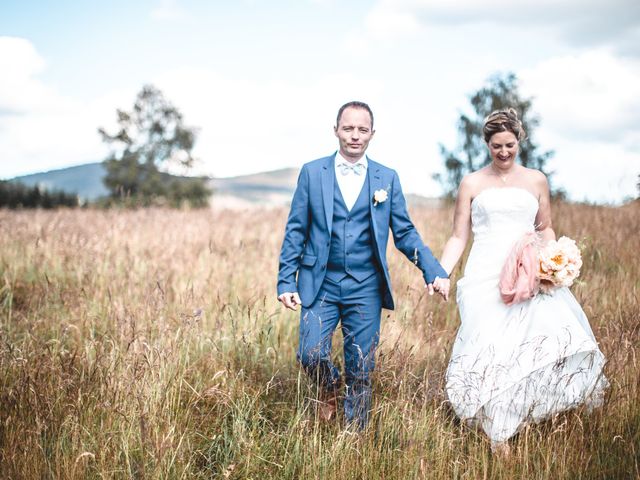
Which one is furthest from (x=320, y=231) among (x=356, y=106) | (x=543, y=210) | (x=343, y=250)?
(x=543, y=210)

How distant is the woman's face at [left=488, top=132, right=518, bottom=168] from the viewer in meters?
3.97

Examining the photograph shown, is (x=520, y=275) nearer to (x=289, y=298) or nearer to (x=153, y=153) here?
(x=289, y=298)

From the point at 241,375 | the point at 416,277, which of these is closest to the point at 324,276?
the point at 241,375

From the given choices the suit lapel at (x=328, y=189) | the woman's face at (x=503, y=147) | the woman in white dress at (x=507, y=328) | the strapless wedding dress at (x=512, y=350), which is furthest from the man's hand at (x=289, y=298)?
the woman's face at (x=503, y=147)

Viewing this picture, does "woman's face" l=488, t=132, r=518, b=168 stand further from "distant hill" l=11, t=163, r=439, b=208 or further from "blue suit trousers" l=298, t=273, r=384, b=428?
"distant hill" l=11, t=163, r=439, b=208

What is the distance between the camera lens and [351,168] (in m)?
3.75

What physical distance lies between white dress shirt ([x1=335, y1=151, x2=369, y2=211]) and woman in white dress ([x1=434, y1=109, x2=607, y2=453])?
778 millimetres

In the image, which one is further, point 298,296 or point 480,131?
point 480,131

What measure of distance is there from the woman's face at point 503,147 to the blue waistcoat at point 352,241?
971 millimetres

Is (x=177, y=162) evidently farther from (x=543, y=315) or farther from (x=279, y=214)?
(x=543, y=315)

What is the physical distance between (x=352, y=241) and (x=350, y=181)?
394mm

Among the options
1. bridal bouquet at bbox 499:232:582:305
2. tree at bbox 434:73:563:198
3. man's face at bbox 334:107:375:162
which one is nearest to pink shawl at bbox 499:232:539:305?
bridal bouquet at bbox 499:232:582:305

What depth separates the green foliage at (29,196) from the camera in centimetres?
2436

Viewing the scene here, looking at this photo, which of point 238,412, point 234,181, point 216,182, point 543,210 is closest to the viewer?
point 238,412
